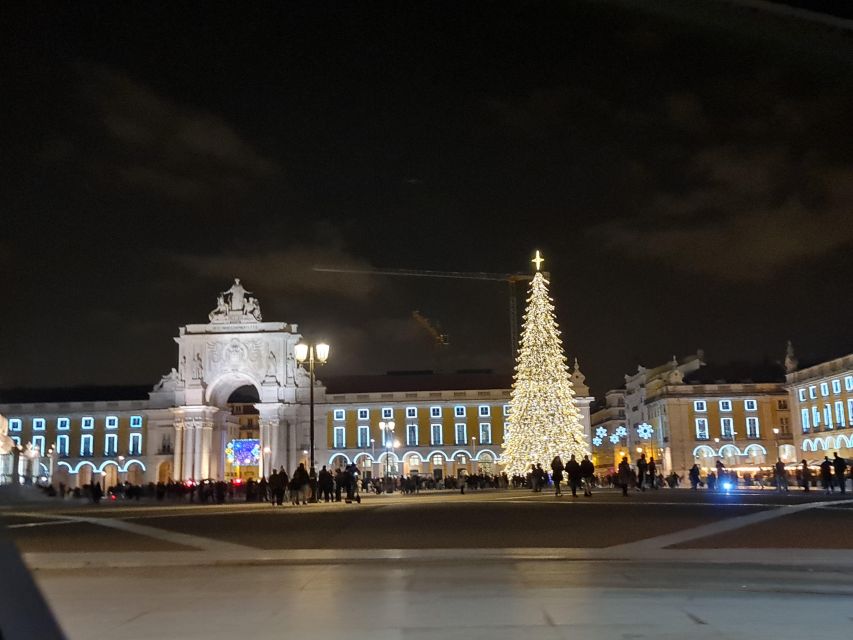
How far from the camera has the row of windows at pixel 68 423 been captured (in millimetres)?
116375

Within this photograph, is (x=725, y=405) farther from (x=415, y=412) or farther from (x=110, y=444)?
(x=110, y=444)

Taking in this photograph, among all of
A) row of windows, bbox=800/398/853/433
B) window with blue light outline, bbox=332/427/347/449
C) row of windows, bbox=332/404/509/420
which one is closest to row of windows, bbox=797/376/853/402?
row of windows, bbox=800/398/853/433

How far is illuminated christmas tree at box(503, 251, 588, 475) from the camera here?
2144 inches

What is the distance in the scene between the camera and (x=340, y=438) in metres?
115

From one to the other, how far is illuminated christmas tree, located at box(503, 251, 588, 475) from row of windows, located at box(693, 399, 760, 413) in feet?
196

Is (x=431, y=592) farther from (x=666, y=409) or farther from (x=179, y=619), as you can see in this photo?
(x=666, y=409)

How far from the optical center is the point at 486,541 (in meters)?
16.2

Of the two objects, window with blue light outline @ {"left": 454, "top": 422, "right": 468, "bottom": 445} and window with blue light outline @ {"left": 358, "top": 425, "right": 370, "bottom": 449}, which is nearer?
window with blue light outline @ {"left": 358, "top": 425, "right": 370, "bottom": 449}

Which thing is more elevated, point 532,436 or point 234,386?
point 234,386

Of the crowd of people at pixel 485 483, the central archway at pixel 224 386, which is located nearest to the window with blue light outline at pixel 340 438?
the central archway at pixel 224 386

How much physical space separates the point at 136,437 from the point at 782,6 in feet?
396

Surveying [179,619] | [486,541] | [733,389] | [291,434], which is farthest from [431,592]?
[733,389]

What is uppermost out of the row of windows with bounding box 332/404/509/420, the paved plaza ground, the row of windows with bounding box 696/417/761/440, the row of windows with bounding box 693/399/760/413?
the row of windows with bounding box 332/404/509/420

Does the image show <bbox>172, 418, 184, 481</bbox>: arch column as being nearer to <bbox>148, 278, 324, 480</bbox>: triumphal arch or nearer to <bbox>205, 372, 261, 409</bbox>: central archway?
<bbox>148, 278, 324, 480</bbox>: triumphal arch
